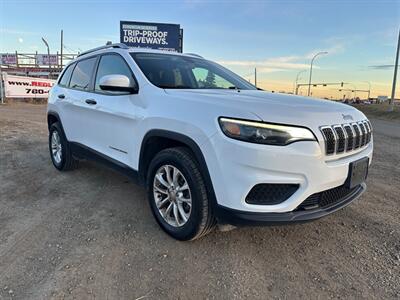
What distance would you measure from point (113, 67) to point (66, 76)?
181 cm

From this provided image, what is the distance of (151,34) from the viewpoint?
2575cm

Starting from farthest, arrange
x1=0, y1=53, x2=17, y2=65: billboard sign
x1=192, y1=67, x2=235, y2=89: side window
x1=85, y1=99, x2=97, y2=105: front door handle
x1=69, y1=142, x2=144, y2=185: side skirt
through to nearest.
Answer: x1=0, y1=53, x2=17, y2=65: billboard sign → x1=85, y1=99, x2=97, y2=105: front door handle → x1=192, y1=67, x2=235, y2=89: side window → x1=69, y1=142, x2=144, y2=185: side skirt

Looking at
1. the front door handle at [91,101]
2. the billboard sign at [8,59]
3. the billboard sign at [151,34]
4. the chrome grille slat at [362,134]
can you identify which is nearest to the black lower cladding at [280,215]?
the chrome grille slat at [362,134]

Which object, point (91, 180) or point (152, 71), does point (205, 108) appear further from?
point (91, 180)

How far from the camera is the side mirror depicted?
330 centimetres

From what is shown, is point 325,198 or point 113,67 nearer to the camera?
point 325,198

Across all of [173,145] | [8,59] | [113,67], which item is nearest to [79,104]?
[113,67]

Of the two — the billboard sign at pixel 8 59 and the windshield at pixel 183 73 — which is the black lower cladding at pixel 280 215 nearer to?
the windshield at pixel 183 73

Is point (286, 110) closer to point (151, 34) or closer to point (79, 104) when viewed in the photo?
point (79, 104)

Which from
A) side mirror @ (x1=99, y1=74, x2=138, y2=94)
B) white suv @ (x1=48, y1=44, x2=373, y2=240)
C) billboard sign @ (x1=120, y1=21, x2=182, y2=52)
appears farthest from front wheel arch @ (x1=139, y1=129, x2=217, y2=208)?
billboard sign @ (x1=120, y1=21, x2=182, y2=52)

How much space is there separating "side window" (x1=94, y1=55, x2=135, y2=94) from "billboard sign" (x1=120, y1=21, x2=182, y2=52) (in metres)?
22.3

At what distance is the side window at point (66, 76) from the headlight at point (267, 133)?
3.73m

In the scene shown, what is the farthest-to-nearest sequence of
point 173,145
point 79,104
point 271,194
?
1. point 79,104
2. point 173,145
3. point 271,194

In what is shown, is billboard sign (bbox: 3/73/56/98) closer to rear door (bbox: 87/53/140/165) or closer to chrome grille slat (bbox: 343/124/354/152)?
rear door (bbox: 87/53/140/165)
